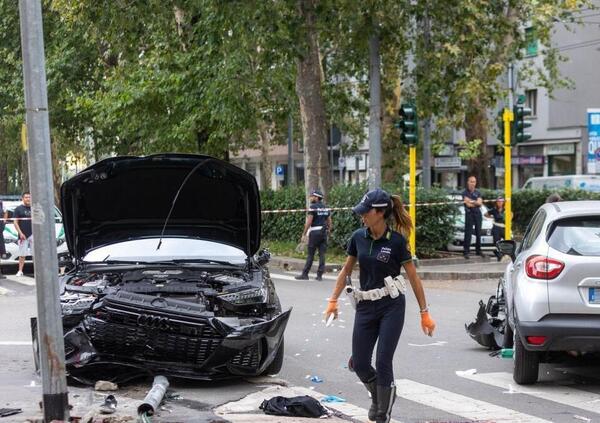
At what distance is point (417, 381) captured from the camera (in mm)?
9008

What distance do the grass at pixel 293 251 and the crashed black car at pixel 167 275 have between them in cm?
1208

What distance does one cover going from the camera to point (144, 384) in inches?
334

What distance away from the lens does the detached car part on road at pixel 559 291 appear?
8.16m

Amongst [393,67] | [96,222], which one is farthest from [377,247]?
[393,67]

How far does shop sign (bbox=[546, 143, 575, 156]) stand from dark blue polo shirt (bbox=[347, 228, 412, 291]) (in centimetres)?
4232

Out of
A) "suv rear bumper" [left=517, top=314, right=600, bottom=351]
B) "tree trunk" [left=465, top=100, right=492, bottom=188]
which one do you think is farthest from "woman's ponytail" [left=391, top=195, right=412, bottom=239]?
"tree trunk" [left=465, top=100, right=492, bottom=188]

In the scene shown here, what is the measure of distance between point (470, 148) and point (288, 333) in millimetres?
25406

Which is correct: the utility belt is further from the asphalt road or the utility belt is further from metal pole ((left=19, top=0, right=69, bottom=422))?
metal pole ((left=19, top=0, right=69, bottom=422))

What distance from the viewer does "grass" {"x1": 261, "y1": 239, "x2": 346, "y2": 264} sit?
72.7 ft

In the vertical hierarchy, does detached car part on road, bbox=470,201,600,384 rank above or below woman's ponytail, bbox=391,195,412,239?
below

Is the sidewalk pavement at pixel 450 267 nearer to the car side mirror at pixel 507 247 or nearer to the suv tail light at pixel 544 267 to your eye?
the car side mirror at pixel 507 247

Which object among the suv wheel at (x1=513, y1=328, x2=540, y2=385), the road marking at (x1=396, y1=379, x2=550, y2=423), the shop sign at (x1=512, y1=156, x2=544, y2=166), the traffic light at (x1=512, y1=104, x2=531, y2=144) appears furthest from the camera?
the shop sign at (x1=512, y1=156, x2=544, y2=166)

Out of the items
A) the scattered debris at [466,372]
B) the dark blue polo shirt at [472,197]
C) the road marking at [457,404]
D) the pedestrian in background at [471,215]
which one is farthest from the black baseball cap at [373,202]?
the dark blue polo shirt at [472,197]

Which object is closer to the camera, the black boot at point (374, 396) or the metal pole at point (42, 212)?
the metal pole at point (42, 212)
